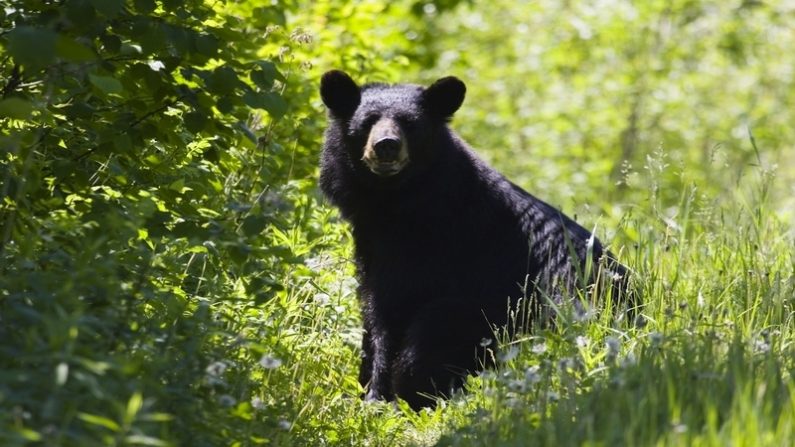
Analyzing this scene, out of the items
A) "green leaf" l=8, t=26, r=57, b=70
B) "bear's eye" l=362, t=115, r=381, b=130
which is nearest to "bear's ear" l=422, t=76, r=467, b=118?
"bear's eye" l=362, t=115, r=381, b=130

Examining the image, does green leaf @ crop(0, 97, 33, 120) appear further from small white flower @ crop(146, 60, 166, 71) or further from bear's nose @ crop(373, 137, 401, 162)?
bear's nose @ crop(373, 137, 401, 162)

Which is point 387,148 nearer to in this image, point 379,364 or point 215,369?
point 379,364

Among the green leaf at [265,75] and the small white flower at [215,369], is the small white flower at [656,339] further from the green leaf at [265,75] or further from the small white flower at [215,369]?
the green leaf at [265,75]

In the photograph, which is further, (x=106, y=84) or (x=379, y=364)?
(x=379, y=364)

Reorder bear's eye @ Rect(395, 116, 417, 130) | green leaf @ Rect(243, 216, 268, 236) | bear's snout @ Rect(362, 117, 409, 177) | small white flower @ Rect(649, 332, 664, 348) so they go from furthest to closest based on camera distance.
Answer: bear's eye @ Rect(395, 116, 417, 130), bear's snout @ Rect(362, 117, 409, 177), small white flower @ Rect(649, 332, 664, 348), green leaf @ Rect(243, 216, 268, 236)

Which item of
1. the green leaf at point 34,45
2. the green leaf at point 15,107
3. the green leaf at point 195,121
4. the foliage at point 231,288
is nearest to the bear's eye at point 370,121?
the foliage at point 231,288

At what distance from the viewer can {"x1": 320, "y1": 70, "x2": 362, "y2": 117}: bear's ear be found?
708 cm

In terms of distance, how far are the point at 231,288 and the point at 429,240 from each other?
120 cm

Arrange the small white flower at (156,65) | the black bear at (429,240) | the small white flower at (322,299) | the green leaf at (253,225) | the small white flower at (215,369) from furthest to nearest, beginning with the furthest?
the black bear at (429,240)
the small white flower at (322,299)
the small white flower at (156,65)
the green leaf at (253,225)
the small white flower at (215,369)

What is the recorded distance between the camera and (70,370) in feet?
11.8

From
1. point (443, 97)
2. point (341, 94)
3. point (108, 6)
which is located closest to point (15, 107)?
point (108, 6)

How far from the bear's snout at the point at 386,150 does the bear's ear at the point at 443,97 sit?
1.24ft

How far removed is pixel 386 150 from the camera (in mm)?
6652

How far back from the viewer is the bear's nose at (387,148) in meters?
6.63
